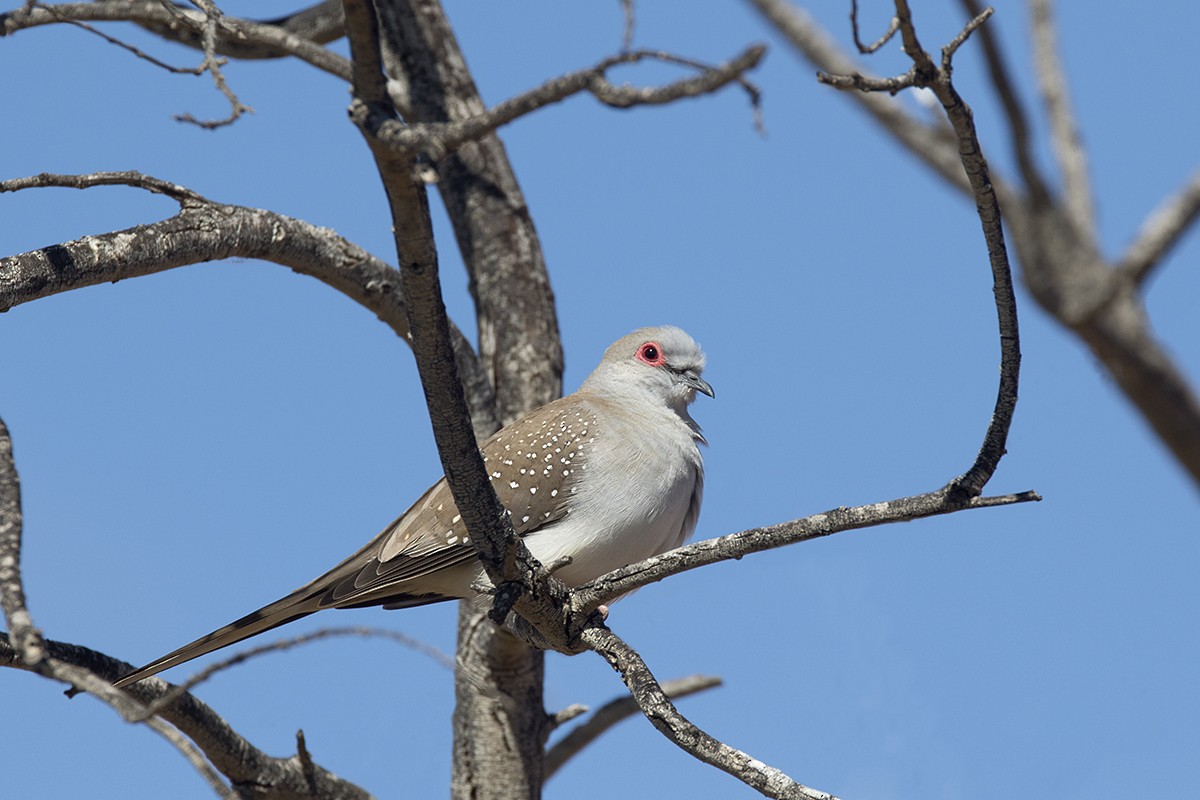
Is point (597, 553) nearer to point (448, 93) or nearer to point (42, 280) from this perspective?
point (42, 280)

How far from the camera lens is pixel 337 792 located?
638 cm

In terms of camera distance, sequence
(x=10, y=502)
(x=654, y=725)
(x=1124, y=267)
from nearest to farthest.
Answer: (x=1124, y=267) < (x=10, y=502) < (x=654, y=725)

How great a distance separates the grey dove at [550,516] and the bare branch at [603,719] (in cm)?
147

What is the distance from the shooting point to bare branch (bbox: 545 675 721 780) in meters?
7.09

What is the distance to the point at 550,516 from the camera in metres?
5.66

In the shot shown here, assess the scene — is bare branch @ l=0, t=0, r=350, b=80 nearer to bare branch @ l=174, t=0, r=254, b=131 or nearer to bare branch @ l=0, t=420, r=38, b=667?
bare branch @ l=174, t=0, r=254, b=131

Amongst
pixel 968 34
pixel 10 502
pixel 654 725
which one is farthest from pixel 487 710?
pixel 968 34

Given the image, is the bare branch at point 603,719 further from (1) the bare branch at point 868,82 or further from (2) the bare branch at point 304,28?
(1) the bare branch at point 868,82

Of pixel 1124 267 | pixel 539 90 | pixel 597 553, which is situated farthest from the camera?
pixel 597 553

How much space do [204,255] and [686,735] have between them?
2996 mm

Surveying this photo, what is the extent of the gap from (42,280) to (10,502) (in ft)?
5.12

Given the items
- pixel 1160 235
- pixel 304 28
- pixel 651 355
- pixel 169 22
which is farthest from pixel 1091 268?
pixel 304 28

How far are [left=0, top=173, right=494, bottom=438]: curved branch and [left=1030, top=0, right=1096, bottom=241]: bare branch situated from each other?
12.3ft

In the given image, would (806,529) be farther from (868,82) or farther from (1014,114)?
(1014,114)
